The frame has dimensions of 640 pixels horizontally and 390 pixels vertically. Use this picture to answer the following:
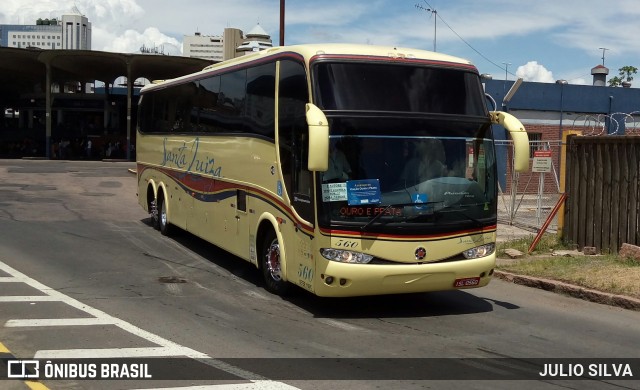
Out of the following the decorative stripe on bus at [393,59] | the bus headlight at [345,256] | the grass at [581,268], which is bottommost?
the grass at [581,268]

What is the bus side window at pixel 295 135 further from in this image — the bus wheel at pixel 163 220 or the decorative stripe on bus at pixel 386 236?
the bus wheel at pixel 163 220

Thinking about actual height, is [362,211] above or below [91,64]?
below

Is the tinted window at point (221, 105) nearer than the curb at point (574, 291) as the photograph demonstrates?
No

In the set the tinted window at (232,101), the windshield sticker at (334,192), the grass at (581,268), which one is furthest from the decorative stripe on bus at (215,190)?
the grass at (581,268)

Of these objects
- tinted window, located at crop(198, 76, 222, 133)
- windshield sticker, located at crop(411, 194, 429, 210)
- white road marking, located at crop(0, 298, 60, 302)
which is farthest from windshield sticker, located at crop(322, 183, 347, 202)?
tinted window, located at crop(198, 76, 222, 133)

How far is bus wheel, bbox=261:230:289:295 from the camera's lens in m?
10.3

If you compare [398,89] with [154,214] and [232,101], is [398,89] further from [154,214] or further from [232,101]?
[154,214]

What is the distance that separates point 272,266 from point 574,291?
15.5 ft

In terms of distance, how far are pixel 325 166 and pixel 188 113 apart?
7.26m

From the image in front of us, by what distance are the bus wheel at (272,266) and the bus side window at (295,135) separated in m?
1.12

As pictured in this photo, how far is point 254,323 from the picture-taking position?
8758 mm

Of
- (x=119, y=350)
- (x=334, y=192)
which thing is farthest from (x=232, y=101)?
(x=119, y=350)

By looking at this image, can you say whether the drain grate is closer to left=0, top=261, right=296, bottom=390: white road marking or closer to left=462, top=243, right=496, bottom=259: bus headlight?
left=0, top=261, right=296, bottom=390: white road marking

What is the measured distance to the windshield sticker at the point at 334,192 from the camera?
8727mm
